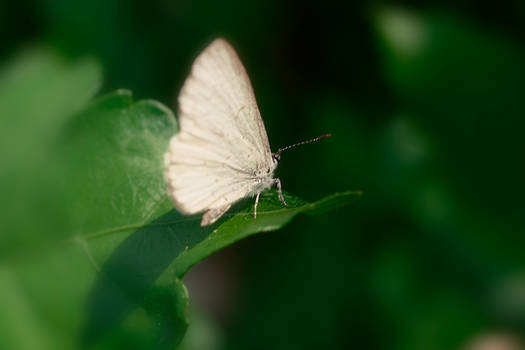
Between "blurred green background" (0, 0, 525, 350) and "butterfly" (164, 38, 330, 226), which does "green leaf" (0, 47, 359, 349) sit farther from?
"blurred green background" (0, 0, 525, 350)

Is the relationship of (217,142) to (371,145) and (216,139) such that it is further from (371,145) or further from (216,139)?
(371,145)

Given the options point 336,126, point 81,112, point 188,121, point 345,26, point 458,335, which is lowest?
point 458,335

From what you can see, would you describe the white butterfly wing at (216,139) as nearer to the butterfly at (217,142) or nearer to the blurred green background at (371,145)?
the butterfly at (217,142)

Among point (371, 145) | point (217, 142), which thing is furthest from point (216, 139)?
point (371, 145)

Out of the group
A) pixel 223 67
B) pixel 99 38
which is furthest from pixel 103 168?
pixel 99 38

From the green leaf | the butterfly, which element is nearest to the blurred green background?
the butterfly

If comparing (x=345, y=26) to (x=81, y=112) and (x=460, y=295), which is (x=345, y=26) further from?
(x=81, y=112)
